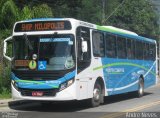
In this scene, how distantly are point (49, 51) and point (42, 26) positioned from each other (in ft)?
3.32

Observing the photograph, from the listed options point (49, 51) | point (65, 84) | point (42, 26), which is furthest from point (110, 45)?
point (65, 84)

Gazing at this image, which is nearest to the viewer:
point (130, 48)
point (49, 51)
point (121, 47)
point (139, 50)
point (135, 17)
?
point (49, 51)

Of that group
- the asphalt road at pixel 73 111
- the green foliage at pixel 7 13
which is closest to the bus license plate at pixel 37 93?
the asphalt road at pixel 73 111

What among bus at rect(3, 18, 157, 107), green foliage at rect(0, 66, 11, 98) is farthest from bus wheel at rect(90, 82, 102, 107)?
green foliage at rect(0, 66, 11, 98)

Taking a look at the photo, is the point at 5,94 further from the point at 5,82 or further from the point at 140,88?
the point at 140,88

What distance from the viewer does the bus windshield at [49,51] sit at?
16078 mm

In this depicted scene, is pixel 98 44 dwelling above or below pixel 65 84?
above

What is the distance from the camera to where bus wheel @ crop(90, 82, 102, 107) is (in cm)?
1789

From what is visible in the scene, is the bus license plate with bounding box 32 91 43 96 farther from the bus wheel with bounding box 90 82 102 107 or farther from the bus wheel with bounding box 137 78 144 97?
the bus wheel with bounding box 137 78 144 97

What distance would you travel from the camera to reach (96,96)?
59.5 feet

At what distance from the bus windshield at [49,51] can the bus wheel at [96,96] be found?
2229mm

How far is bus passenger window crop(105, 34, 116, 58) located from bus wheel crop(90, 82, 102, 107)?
62.5 inches

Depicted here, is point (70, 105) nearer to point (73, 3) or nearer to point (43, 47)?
point (43, 47)

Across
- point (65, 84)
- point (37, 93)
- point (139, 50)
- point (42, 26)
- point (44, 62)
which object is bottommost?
point (37, 93)
